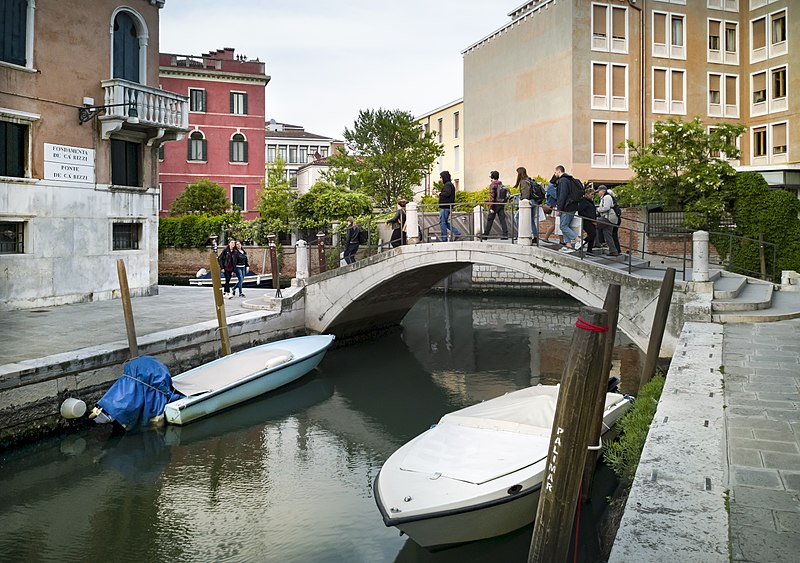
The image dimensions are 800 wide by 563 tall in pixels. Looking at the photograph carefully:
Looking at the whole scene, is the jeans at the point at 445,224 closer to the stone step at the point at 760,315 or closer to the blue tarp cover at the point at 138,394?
the stone step at the point at 760,315

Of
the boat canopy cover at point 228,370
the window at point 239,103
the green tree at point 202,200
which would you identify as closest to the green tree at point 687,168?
the boat canopy cover at point 228,370

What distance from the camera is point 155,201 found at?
16484 millimetres

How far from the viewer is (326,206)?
2741 centimetres

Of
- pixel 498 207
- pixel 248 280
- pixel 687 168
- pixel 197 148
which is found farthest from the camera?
pixel 197 148

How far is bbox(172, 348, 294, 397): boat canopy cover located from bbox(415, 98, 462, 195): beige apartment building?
2446 centimetres

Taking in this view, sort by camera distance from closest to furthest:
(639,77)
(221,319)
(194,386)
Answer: (194,386)
(221,319)
(639,77)

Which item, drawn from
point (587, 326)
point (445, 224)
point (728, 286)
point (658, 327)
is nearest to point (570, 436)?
Answer: point (587, 326)

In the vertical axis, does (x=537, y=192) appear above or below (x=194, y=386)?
above

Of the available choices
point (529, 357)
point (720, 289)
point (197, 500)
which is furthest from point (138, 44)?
point (720, 289)

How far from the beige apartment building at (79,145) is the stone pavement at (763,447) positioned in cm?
1184

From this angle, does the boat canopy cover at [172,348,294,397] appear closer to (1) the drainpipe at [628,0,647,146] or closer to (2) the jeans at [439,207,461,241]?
(2) the jeans at [439,207,461,241]

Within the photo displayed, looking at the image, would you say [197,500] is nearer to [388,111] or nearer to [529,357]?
[529,357]

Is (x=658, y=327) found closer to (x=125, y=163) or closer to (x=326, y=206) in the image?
(x=125, y=163)

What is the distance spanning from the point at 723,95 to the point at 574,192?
18604 millimetres
